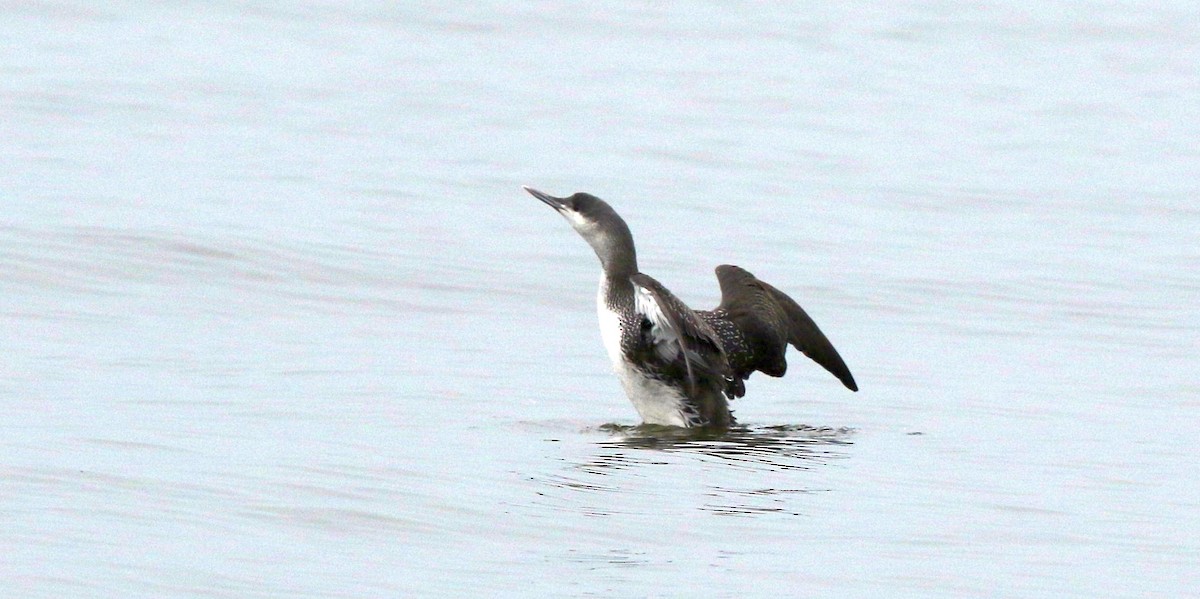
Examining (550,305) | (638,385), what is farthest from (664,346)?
(550,305)

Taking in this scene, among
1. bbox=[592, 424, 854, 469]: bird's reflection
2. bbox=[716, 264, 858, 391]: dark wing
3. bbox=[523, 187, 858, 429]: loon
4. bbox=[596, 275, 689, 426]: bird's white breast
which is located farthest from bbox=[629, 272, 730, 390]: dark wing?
bbox=[716, 264, 858, 391]: dark wing

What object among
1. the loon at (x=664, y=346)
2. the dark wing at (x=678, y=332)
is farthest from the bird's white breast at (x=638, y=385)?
the dark wing at (x=678, y=332)

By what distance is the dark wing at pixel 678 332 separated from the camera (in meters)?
8.32

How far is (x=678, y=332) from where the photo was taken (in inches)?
325

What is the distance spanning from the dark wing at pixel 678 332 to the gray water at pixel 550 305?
0.30 metres

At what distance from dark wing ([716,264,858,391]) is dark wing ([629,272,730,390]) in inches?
14.3

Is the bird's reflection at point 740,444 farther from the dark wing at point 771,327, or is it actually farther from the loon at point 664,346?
the dark wing at point 771,327

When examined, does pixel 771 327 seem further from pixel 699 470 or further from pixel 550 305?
pixel 550 305

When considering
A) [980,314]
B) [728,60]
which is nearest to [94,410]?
[980,314]

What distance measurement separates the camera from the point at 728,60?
25.1 metres

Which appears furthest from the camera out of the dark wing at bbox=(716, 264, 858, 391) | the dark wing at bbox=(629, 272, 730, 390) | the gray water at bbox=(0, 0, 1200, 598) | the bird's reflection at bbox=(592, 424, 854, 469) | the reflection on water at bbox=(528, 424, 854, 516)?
the dark wing at bbox=(716, 264, 858, 391)

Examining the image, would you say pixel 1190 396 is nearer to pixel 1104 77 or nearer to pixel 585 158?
pixel 585 158

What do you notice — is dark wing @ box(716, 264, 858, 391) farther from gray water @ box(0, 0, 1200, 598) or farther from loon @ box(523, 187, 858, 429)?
gray water @ box(0, 0, 1200, 598)

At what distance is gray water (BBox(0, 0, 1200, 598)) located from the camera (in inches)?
254
